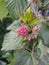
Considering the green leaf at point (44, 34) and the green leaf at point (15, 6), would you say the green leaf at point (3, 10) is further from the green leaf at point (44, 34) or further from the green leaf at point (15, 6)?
the green leaf at point (44, 34)

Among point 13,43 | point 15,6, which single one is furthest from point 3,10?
point 13,43

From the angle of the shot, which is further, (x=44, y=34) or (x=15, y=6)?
(x=15, y=6)

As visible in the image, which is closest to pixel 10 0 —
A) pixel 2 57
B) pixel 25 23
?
pixel 25 23

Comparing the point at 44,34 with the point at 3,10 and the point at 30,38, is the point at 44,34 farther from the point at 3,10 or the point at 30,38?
the point at 3,10

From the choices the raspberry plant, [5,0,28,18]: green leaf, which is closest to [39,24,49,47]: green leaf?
the raspberry plant

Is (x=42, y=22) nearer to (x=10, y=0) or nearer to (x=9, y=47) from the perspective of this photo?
(x=9, y=47)

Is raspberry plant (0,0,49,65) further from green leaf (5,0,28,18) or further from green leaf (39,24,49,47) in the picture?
green leaf (5,0,28,18)

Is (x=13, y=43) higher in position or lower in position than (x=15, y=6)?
lower

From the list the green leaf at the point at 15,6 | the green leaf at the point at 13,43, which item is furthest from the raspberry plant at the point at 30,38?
the green leaf at the point at 15,6
